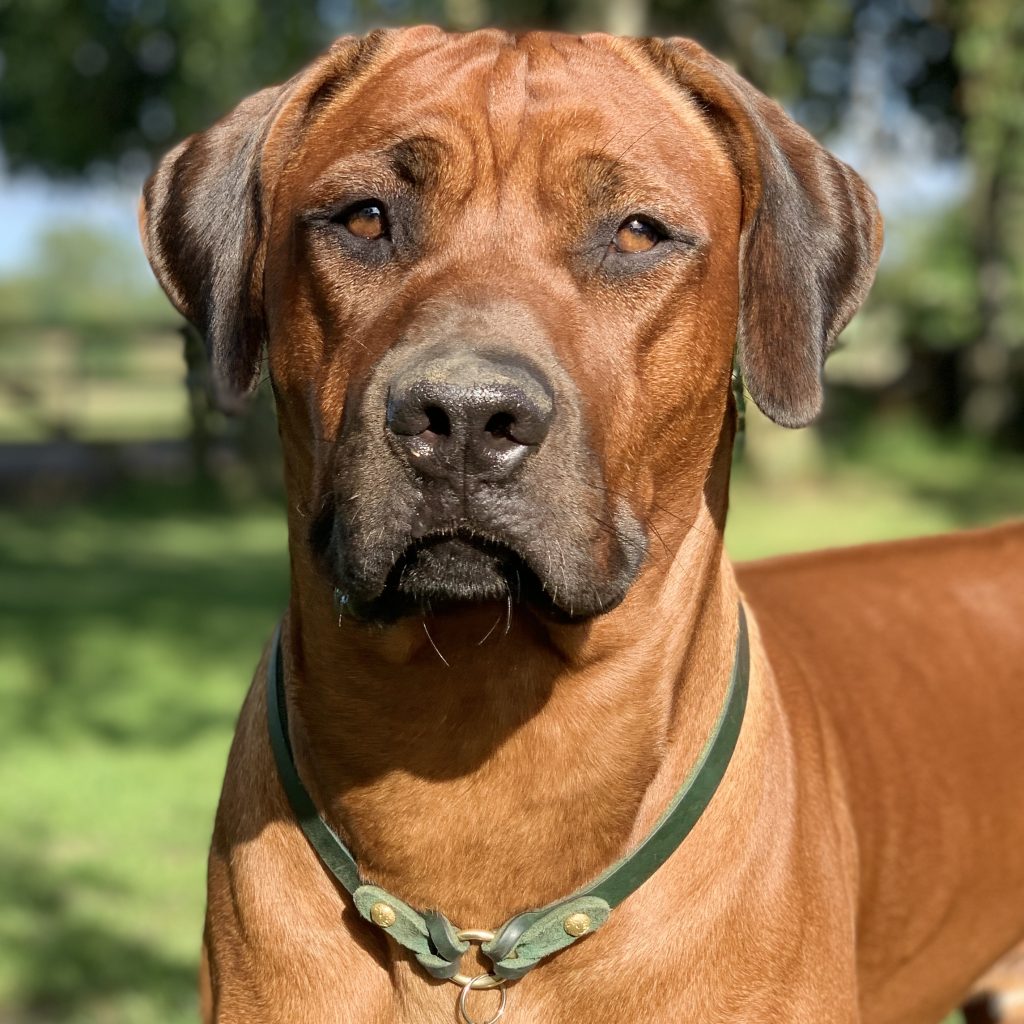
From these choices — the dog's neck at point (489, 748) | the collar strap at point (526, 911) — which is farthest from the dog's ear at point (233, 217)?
the collar strap at point (526, 911)

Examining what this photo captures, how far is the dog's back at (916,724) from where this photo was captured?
11.3 ft

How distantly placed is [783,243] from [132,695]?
700cm

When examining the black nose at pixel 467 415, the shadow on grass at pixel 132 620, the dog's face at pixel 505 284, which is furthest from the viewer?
the shadow on grass at pixel 132 620

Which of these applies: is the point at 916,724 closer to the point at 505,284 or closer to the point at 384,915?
the point at 384,915

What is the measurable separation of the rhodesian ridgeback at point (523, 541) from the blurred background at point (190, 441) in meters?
1.09

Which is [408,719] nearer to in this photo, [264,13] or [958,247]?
[264,13]

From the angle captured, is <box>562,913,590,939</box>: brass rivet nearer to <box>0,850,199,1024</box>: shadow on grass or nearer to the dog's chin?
the dog's chin

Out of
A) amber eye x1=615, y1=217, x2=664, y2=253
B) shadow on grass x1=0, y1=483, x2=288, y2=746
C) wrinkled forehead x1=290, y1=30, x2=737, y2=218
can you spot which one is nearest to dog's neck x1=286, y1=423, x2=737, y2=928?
amber eye x1=615, y1=217, x2=664, y2=253

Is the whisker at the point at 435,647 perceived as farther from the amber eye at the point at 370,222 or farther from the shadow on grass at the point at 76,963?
the shadow on grass at the point at 76,963

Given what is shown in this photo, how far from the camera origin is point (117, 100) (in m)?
18.6

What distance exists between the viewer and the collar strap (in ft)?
8.99

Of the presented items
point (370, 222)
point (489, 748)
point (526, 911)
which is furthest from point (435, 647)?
point (370, 222)

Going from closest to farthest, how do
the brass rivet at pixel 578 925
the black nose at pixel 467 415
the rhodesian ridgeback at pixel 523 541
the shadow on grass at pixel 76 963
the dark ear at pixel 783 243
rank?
the black nose at pixel 467 415 → the rhodesian ridgeback at pixel 523 541 → the brass rivet at pixel 578 925 → the dark ear at pixel 783 243 → the shadow on grass at pixel 76 963

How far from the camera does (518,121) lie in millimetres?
2828
